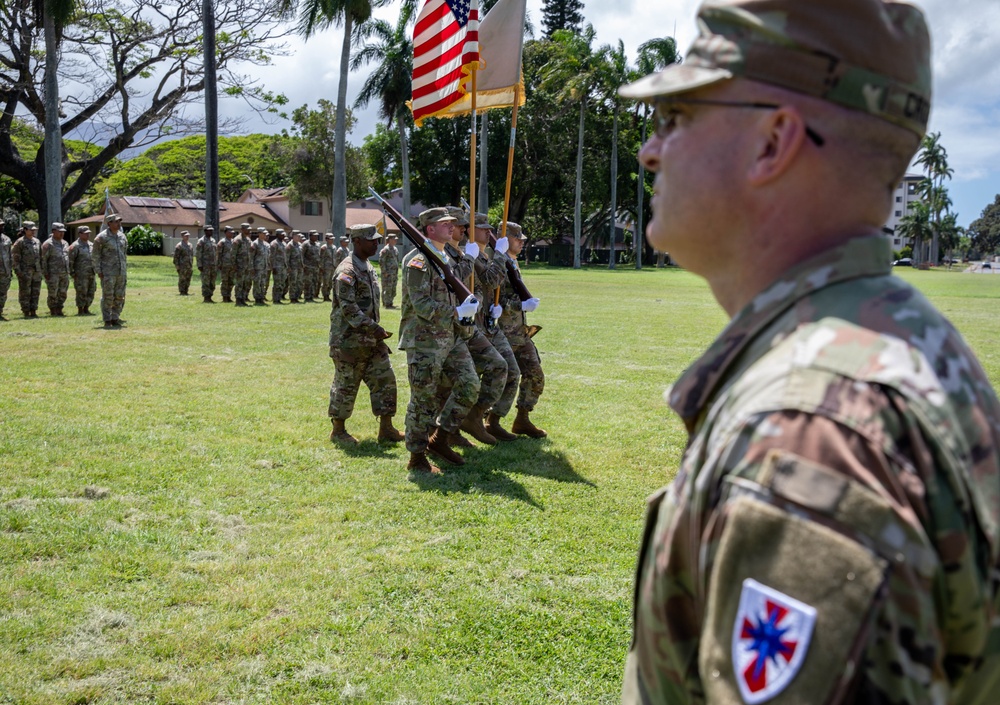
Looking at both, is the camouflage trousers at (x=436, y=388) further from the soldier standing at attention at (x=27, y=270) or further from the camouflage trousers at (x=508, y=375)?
the soldier standing at attention at (x=27, y=270)

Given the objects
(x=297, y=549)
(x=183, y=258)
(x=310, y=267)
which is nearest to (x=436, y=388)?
(x=297, y=549)

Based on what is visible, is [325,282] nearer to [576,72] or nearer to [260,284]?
[260,284]

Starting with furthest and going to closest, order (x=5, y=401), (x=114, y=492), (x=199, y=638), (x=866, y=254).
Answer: (x=5, y=401), (x=114, y=492), (x=199, y=638), (x=866, y=254)

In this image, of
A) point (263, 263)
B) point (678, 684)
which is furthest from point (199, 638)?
point (263, 263)

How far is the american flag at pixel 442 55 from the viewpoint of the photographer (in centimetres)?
835

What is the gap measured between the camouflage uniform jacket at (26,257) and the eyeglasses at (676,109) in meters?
20.2

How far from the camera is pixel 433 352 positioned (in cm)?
745

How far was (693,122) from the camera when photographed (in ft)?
4.22

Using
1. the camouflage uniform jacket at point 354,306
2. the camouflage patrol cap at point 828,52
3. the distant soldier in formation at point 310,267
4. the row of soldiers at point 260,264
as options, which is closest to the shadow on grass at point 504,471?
the camouflage uniform jacket at point 354,306

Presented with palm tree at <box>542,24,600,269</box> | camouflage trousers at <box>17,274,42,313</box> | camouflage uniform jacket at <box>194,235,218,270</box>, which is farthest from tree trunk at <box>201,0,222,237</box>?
palm tree at <box>542,24,600,269</box>

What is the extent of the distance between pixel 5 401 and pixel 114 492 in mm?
4276

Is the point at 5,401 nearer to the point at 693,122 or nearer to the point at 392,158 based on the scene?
the point at 693,122

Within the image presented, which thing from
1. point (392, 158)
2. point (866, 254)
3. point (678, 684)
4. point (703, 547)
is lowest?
point (678, 684)

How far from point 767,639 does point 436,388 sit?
6.49 metres
